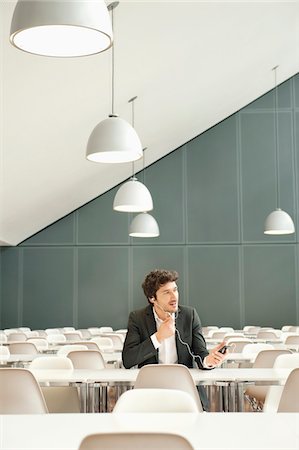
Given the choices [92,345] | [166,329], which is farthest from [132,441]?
[92,345]

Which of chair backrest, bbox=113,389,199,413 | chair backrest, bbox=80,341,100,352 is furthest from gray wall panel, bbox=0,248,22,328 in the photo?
chair backrest, bbox=113,389,199,413

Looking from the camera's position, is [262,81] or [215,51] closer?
[215,51]

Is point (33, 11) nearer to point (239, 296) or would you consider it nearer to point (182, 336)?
point (182, 336)

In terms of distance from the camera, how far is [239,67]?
12195mm

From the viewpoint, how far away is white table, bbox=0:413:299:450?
2518 millimetres

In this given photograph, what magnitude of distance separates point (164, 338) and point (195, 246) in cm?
1012

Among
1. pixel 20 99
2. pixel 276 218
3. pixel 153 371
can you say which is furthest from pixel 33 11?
pixel 276 218

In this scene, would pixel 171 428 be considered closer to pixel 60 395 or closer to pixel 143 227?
pixel 60 395

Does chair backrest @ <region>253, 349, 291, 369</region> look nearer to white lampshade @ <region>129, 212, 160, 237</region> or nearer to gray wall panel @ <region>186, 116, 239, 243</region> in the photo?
white lampshade @ <region>129, 212, 160, 237</region>

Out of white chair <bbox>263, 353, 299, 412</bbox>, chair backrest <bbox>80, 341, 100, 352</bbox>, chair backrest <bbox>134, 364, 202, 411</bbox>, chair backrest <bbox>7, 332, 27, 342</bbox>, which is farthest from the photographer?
chair backrest <bbox>7, 332, 27, 342</bbox>

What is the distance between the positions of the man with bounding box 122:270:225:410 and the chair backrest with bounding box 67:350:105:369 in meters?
0.80

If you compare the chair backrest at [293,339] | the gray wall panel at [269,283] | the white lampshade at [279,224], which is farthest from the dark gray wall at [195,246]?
the chair backrest at [293,339]

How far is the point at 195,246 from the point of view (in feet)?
49.3

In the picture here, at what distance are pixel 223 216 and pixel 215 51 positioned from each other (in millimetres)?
4970
